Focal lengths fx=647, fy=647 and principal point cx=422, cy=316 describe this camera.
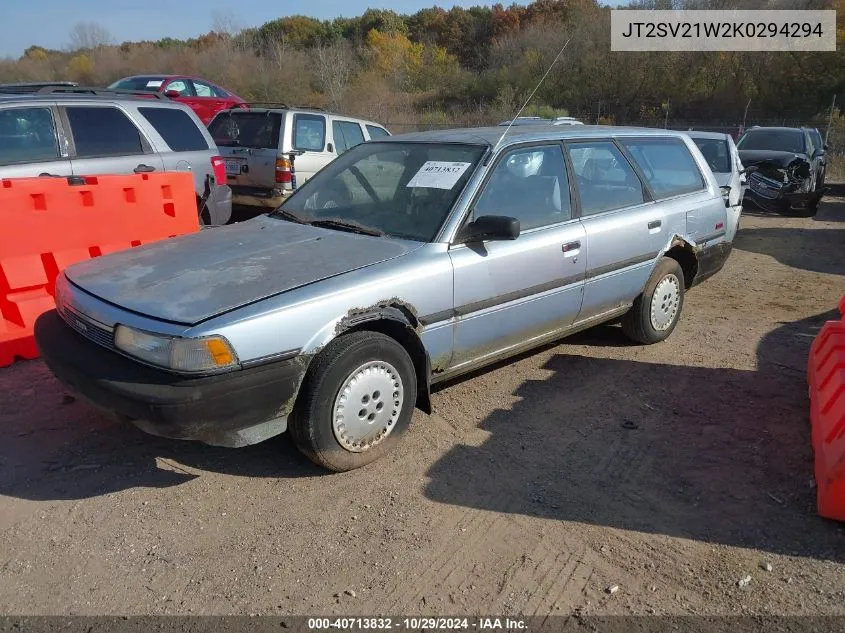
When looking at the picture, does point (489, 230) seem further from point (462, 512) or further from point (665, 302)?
point (665, 302)

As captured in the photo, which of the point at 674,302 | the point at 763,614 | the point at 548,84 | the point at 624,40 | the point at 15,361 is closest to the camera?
the point at 763,614

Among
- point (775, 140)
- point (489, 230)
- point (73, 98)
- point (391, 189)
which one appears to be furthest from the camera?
point (775, 140)

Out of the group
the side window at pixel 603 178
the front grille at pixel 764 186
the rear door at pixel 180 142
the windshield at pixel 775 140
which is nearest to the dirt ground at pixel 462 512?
the side window at pixel 603 178

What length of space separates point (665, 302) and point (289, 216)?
309 centimetres

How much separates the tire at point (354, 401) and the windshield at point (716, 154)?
794 cm

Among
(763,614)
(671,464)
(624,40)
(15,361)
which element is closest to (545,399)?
(671,464)

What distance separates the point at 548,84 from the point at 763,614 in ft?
108

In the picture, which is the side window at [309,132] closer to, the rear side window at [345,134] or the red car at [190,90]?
the rear side window at [345,134]

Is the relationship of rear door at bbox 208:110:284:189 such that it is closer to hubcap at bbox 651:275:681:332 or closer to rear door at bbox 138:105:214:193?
rear door at bbox 138:105:214:193

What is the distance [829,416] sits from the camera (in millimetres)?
3328

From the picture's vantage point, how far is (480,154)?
3975mm

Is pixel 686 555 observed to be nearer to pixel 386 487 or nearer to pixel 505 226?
pixel 386 487

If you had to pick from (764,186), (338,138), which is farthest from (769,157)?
(338,138)

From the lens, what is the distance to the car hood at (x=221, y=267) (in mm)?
2951
